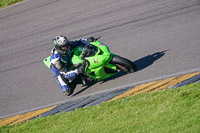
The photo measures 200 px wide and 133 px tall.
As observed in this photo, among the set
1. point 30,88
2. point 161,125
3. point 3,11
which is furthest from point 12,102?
point 3,11

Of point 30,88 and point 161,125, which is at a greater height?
point 161,125

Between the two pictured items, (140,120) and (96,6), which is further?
(96,6)

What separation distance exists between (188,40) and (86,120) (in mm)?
4539

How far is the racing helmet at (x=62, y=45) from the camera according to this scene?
1098 centimetres

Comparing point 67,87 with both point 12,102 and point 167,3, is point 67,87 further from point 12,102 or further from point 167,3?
point 167,3

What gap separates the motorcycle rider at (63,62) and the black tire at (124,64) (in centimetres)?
82

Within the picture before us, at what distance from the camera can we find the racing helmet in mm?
10977

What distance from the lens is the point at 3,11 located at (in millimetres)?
21531

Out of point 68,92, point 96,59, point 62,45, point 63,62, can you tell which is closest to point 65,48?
point 62,45

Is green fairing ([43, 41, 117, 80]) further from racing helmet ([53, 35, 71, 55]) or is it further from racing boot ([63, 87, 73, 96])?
racing boot ([63, 87, 73, 96])

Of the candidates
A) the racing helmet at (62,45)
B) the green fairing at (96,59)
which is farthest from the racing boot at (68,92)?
the racing helmet at (62,45)

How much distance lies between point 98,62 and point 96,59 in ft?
0.28

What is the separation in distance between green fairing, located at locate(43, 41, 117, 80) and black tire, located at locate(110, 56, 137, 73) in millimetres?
102

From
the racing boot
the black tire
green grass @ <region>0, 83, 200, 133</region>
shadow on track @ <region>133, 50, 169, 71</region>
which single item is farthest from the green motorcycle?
green grass @ <region>0, 83, 200, 133</region>
